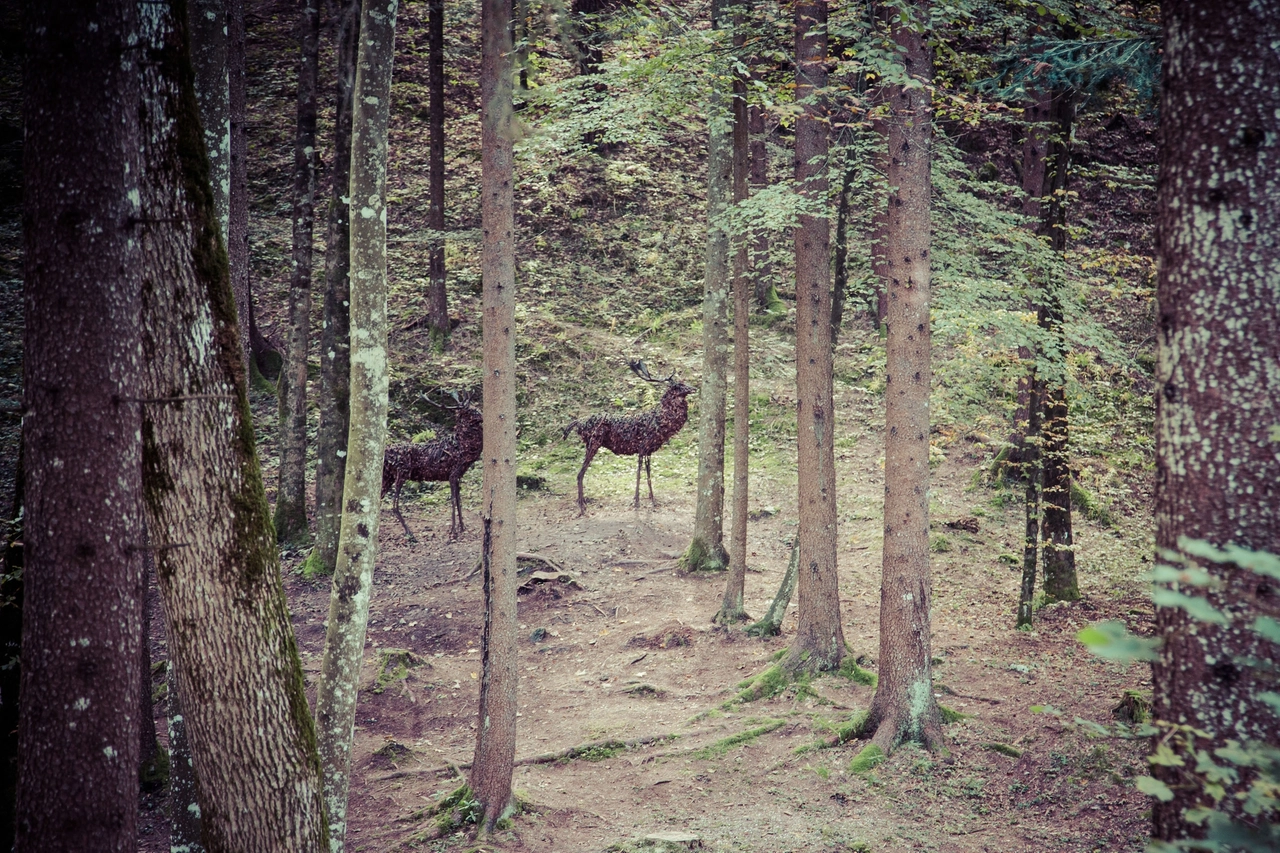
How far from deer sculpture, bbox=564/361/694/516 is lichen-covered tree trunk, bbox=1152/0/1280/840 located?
9.54 metres

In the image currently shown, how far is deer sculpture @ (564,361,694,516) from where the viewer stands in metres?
12.3

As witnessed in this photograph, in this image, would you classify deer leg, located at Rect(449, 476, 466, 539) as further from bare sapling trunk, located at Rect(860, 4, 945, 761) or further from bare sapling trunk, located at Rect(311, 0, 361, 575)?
bare sapling trunk, located at Rect(860, 4, 945, 761)

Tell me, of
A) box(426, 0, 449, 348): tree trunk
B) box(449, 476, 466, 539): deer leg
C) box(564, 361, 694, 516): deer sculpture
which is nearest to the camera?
box(449, 476, 466, 539): deer leg

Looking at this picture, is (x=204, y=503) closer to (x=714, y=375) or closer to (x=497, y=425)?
(x=497, y=425)

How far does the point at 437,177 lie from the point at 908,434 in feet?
45.3

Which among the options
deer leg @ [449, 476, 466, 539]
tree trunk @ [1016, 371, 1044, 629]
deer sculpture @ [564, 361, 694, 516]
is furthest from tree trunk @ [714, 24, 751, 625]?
deer leg @ [449, 476, 466, 539]

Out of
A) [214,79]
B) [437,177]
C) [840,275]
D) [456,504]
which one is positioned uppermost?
[437,177]

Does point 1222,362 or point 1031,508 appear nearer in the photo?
point 1222,362

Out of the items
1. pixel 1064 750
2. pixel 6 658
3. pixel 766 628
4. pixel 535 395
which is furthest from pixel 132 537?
pixel 535 395

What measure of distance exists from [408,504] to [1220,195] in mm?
13643

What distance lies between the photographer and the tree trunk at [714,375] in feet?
34.4

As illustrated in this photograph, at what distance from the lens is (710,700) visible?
8219 mm

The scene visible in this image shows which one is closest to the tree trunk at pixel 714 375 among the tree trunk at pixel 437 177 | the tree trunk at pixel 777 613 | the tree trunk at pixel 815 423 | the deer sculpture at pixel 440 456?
the tree trunk at pixel 777 613

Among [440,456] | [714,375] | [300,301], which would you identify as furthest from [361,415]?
[300,301]
